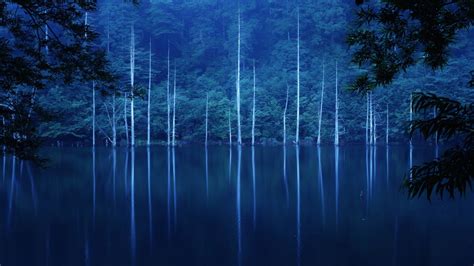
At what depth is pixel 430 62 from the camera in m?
3.88

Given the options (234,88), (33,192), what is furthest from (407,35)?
(234,88)

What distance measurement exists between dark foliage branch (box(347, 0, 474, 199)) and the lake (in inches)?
146

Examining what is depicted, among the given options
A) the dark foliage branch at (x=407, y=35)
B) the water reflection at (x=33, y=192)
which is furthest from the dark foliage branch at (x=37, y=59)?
the water reflection at (x=33, y=192)

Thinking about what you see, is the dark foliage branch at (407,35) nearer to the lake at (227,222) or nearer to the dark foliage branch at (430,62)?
the dark foliage branch at (430,62)

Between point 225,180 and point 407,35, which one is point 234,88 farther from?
point 407,35

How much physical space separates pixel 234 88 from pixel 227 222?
35.4 metres

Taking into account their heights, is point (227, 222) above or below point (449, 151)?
below

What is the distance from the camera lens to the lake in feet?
22.5

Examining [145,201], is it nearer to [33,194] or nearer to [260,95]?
[33,194]

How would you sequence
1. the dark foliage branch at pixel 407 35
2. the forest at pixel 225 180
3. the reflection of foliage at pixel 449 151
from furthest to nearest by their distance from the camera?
the forest at pixel 225 180 → the dark foliage branch at pixel 407 35 → the reflection of foliage at pixel 449 151

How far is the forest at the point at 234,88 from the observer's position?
3738 cm

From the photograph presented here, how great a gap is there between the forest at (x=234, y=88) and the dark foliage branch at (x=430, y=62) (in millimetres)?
30619

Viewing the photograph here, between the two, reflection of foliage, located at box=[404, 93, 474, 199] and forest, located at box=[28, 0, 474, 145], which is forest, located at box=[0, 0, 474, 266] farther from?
forest, located at box=[28, 0, 474, 145]

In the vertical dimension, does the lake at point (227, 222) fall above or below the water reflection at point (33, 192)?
below
